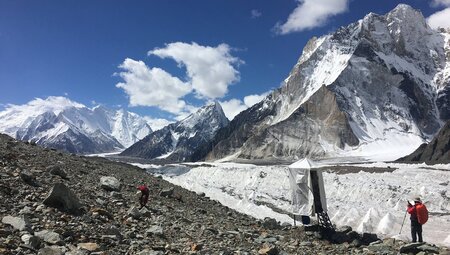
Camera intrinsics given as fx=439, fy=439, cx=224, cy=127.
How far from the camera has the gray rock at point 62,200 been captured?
14039 mm

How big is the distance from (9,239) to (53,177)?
10.3 metres

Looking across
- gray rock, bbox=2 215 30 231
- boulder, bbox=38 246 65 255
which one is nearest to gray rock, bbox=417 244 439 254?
boulder, bbox=38 246 65 255

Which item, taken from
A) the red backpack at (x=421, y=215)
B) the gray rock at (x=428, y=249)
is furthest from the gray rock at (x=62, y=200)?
the red backpack at (x=421, y=215)

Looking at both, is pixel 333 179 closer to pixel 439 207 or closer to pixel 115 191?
pixel 439 207

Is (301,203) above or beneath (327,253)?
above

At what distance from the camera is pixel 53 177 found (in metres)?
20.0

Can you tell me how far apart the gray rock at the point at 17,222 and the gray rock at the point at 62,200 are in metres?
2.37

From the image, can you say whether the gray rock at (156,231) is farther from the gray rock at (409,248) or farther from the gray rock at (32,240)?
the gray rock at (409,248)

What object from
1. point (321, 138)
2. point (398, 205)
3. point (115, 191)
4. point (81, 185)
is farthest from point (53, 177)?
point (321, 138)

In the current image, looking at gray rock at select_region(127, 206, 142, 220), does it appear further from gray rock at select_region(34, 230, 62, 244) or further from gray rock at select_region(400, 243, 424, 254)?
gray rock at select_region(400, 243, 424, 254)

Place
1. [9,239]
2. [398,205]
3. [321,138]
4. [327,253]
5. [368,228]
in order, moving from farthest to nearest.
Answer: [321,138] < [398,205] < [368,228] < [327,253] < [9,239]

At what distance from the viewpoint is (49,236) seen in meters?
11.0

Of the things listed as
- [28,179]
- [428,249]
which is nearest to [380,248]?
[428,249]

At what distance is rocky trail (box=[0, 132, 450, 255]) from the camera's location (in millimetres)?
11141
